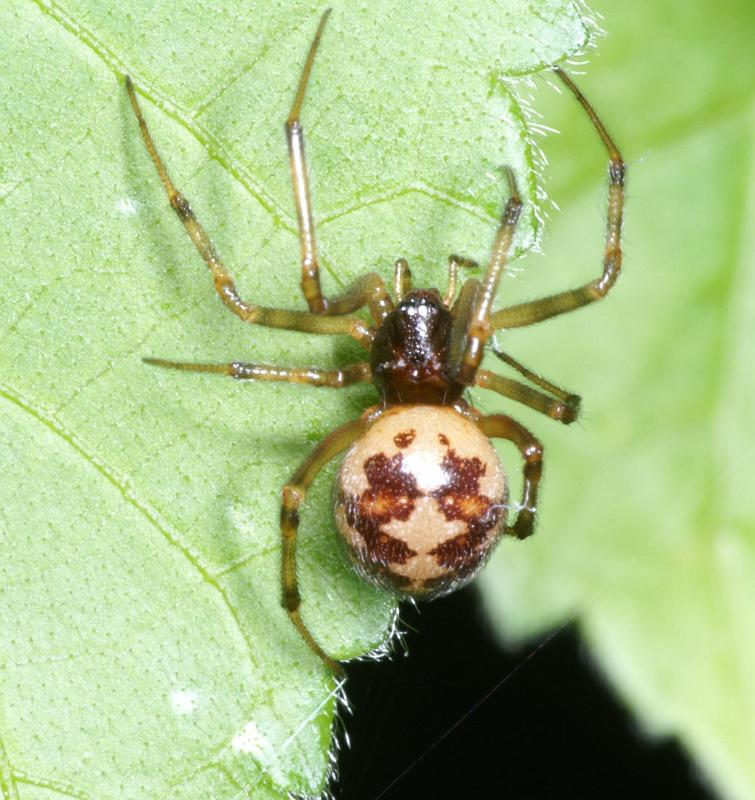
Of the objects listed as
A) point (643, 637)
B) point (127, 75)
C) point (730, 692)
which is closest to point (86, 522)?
point (127, 75)

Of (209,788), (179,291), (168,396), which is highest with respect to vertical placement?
(179,291)

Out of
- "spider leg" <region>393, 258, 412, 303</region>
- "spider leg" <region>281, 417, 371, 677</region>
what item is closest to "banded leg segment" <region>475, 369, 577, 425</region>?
"spider leg" <region>393, 258, 412, 303</region>

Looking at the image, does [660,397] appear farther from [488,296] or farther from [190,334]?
[190,334]

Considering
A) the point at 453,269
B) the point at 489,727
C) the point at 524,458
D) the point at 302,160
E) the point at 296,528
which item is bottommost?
the point at 489,727

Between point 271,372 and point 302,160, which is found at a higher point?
point 302,160

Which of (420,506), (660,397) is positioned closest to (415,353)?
(420,506)

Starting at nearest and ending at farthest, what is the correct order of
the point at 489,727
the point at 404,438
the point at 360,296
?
the point at 404,438
the point at 360,296
the point at 489,727

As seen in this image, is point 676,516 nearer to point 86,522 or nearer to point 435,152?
point 435,152

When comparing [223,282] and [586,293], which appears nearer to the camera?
[223,282]
